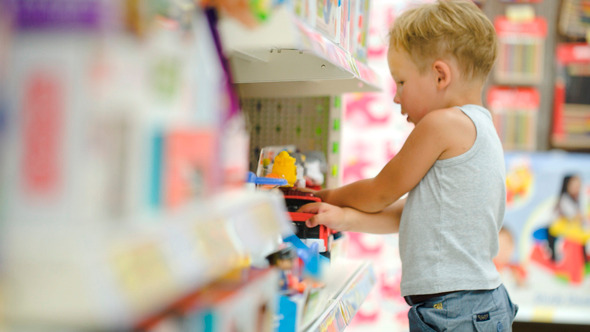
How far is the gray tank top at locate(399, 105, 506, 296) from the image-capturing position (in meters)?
1.21

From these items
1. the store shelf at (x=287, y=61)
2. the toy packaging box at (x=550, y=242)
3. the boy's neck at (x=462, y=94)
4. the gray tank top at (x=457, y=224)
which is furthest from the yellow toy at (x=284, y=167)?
the toy packaging box at (x=550, y=242)

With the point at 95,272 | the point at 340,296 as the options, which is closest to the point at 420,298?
the point at 340,296

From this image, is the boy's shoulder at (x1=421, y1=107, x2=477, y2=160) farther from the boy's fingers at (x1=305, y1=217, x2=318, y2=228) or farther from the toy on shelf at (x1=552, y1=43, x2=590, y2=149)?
the toy on shelf at (x1=552, y1=43, x2=590, y2=149)

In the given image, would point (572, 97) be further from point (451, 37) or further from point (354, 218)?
point (354, 218)

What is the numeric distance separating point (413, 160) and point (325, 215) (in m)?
0.23

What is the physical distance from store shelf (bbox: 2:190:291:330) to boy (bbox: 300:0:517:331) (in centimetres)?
81

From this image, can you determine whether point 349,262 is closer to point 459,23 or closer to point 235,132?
point 459,23

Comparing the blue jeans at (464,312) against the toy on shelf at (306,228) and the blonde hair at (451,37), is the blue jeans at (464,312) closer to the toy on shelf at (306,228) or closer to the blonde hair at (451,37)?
the toy on shelf at (306,228)

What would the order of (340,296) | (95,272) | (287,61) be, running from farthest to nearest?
(287,61) → (340,296) → (95,272)

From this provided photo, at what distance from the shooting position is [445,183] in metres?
1.23

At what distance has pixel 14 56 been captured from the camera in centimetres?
37

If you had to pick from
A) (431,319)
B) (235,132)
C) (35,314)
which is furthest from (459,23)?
(35,314)

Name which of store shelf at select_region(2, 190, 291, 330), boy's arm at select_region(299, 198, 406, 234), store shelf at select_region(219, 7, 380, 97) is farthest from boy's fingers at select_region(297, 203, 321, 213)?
store shelf at select_region(2, 190, 291, 330)

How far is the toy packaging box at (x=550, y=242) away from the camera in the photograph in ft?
9.53
